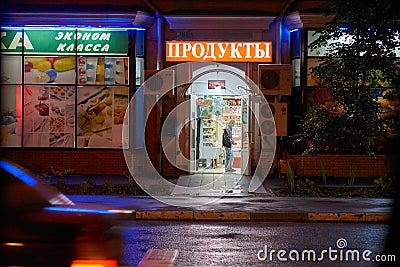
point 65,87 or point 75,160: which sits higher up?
point 65,87

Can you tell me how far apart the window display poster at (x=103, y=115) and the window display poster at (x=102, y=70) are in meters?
0.22

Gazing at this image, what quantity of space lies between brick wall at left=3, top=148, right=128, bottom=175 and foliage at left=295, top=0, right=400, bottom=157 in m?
6.17

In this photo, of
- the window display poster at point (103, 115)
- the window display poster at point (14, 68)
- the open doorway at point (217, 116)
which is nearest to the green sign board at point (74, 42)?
the window display poster at point (14, 68)

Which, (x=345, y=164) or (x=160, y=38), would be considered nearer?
(x=345, y=164)

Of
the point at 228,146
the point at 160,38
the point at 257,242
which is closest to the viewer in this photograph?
the point at 257,242

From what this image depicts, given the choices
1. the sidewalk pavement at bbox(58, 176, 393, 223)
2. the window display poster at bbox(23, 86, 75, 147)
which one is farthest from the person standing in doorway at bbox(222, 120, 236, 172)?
the sidewalk pavement at bbox(58, 176, 393, 223)

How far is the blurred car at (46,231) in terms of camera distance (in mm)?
5469

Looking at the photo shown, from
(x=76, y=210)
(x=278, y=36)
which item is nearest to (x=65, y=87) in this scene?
(x=278, y=36)

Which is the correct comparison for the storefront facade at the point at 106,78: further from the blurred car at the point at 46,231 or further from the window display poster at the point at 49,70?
the blurred car at the point at 46,231

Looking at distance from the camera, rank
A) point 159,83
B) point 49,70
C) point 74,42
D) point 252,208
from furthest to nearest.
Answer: point 49,70 → point 74,42 → point 159,83 → point 252,208

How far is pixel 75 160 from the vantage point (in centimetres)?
2139

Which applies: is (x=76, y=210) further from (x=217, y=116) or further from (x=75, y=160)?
(x=217, y=116)

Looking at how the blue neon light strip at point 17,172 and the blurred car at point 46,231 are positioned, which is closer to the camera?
the blurred car at point 46,231

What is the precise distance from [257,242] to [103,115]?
1081 centimetres
